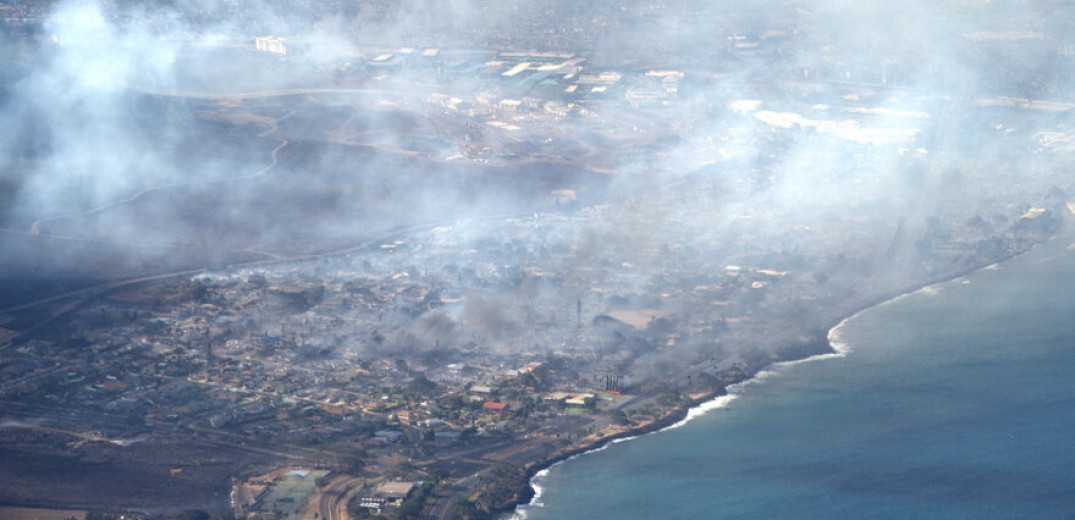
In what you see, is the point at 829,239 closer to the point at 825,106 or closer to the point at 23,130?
the point at 825,106

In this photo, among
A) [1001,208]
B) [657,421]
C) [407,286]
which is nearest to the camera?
[657,421]

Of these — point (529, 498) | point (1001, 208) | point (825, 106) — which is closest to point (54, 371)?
point (529, 498)

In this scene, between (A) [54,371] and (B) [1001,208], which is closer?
(A) [54,371]

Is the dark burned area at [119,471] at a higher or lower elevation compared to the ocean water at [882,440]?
higher

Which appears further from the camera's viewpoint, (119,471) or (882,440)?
(882,440)

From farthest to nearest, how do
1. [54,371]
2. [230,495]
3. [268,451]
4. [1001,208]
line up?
[1001,208]
[54,371]
[268,451]
[230,495]

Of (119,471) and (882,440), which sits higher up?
(119,471)

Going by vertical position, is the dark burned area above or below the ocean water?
above

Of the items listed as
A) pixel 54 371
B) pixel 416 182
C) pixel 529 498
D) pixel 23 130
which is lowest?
pixel 529 498
